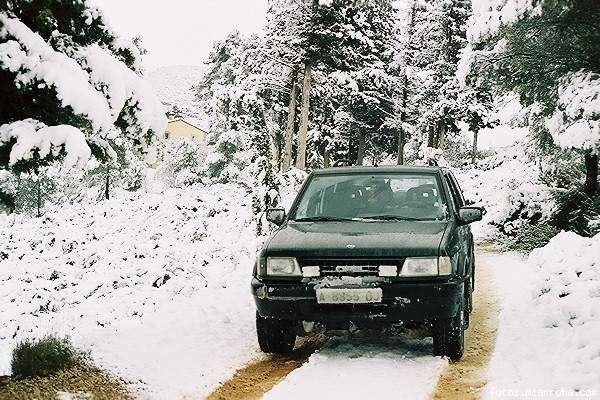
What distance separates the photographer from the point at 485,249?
46.7 ft

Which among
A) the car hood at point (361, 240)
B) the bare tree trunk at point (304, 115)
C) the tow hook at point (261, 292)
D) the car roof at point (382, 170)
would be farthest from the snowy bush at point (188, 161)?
the tow hook at point (261, 292)

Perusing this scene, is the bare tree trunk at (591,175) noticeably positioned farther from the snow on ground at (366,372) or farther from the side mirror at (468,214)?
the snow on ground at (366,372)

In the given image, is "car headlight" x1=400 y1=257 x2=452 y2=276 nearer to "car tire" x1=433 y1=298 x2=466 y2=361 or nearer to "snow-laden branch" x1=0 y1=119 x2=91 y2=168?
"car tire" x1=433 y1=298 x2=466 y2=361

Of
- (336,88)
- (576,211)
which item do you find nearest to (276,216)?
(576,211)

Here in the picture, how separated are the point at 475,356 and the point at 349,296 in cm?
154

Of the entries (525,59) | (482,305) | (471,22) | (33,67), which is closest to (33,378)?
(33,67)

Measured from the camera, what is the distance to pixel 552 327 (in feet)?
20.3

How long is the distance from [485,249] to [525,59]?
4673 millimetres

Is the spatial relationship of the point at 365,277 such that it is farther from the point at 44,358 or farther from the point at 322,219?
the point at 44,358

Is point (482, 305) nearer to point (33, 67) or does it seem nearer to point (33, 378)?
point (33, 378)

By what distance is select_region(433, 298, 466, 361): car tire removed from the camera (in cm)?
523

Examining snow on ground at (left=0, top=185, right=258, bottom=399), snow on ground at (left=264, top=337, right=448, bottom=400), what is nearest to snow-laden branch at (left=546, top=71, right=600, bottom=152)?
snow on ground at (left=264, top=337, right=448, bottom=400)

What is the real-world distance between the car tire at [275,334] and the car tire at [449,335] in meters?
1.41

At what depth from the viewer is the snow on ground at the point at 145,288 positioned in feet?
17.8
